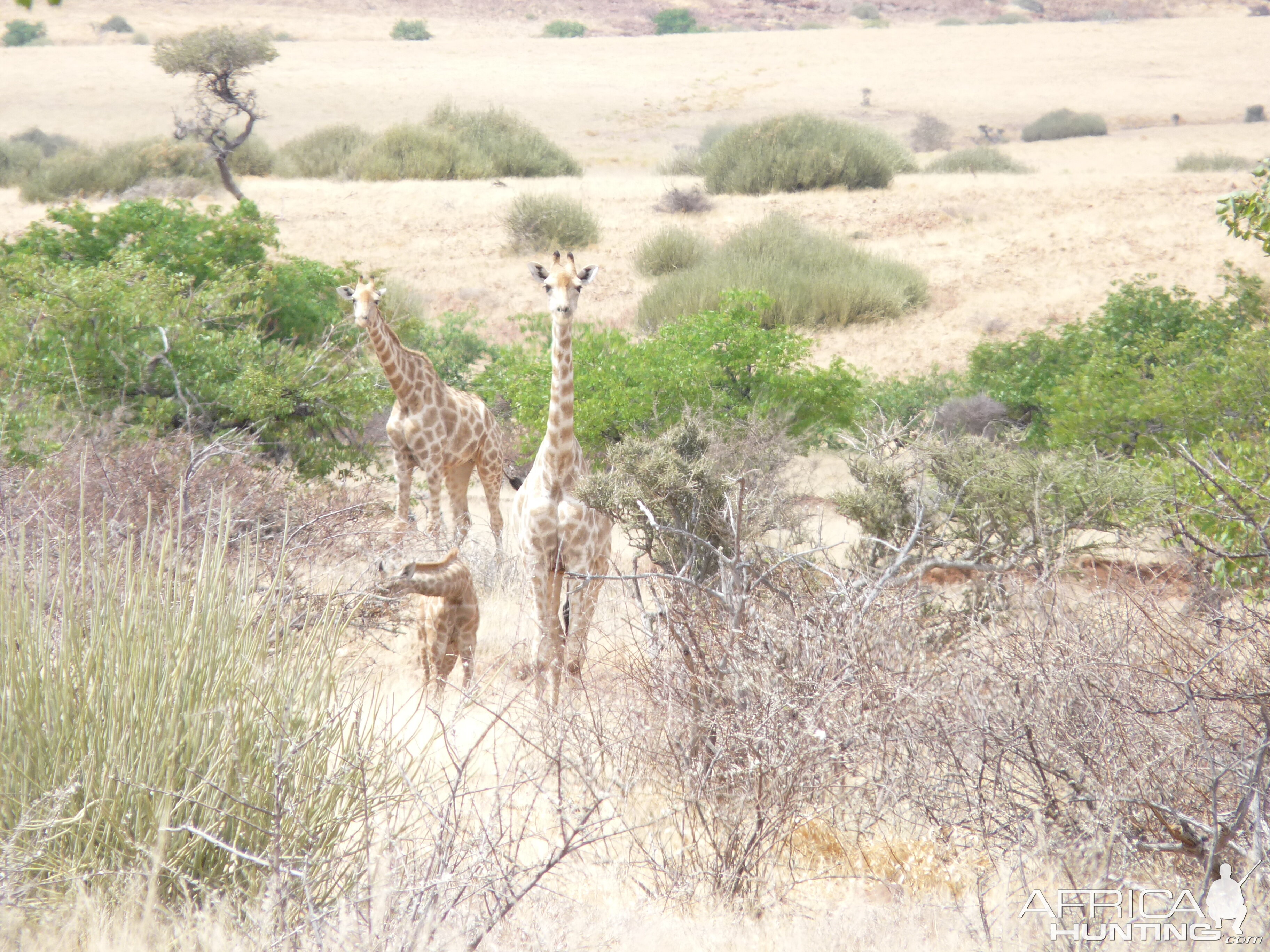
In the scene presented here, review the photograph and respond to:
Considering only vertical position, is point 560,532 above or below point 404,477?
above

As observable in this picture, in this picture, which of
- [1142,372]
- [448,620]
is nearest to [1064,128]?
[1142,372]

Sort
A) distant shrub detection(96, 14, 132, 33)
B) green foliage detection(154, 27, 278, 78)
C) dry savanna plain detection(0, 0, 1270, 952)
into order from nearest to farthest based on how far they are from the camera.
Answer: dry savanna plain detection(0, 0, 1270, 952) → green foliage detection(154, 27, 278, 78) → distant shrub detection(96, 14, 132, 33)

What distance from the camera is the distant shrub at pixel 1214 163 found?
31594mm

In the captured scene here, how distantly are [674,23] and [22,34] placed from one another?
43689mm

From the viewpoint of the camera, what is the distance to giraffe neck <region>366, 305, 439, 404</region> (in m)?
7.60

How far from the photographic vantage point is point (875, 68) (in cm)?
5962

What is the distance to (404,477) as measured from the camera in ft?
27.8

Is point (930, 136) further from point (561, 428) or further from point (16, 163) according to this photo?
point (561, 428)

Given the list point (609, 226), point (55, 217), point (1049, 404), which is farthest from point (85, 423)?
point (609, 226)

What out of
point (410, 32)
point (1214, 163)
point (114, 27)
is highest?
point (410, 32)

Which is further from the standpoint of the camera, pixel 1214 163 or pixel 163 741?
pixel 1214 163

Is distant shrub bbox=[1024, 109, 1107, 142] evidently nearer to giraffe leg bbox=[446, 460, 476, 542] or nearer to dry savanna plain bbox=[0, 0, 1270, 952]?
dry savanna plain bbox=[0, 0, 1270, 952]

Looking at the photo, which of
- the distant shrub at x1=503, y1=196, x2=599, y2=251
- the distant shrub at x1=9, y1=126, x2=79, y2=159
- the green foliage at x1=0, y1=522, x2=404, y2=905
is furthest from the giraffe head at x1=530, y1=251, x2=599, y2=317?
the distant shrub at x1=9, y1=126, x2=79, y2=159

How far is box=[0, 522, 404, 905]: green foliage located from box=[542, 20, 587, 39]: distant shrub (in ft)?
259
